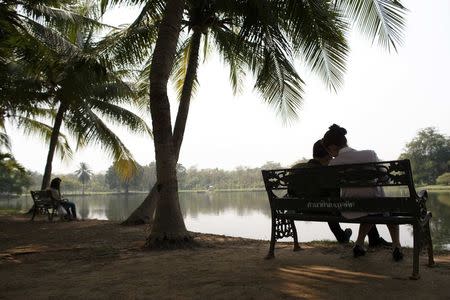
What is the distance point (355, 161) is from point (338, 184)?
379 millimetres

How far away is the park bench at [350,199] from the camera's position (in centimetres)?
332

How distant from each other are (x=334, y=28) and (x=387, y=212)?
4354 mm

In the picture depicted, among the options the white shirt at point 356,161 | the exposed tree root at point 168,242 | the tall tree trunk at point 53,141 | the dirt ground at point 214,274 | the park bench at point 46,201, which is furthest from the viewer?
→ the tall tree trunk at point 53,141

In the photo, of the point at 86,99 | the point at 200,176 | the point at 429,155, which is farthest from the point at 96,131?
the point at 200,176

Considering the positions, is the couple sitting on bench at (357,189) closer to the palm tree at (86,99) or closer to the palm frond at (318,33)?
the palm frond at (318,33)

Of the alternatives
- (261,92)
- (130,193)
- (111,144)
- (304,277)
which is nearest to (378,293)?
(304,277)

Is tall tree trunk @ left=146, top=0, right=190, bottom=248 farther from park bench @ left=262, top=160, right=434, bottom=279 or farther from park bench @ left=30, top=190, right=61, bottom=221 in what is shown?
park bench @ left=30, top=190, right=61, bottom=221

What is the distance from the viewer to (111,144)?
591 inches

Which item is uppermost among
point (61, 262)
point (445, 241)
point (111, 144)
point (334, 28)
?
point (334, 28)

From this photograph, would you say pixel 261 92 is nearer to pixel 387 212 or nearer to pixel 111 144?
pixel 387 212

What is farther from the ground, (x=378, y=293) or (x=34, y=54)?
(x=34, y=54)

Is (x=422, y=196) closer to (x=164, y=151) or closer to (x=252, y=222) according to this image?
(x=164, y=151)

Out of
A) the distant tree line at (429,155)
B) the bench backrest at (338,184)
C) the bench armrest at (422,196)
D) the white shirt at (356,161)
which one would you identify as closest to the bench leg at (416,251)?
the bench backrest at (338,184)

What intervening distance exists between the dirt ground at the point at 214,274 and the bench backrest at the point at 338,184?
1.83 ft
